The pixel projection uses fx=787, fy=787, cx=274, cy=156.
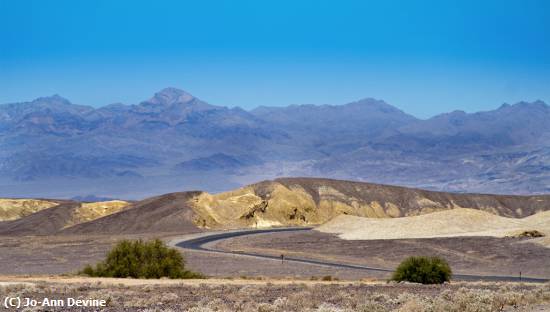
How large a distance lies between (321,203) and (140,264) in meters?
98.7

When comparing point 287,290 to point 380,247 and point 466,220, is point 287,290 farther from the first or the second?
point 466,220

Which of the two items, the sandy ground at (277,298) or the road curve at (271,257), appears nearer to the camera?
the sandy ground at (277,298)

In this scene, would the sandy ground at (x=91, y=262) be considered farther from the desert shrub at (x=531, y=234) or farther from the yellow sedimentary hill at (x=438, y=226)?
the desert shrub at (x=531, y=234)

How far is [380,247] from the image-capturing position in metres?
78.8

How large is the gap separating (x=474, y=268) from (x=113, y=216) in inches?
2842

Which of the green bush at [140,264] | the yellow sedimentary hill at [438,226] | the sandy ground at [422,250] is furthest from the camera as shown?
the yellow sedimentary hill at [438,226]

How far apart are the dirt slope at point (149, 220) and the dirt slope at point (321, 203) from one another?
95.9 inches

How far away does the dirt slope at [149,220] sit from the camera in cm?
11356

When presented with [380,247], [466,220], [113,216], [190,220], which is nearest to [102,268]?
[380,247]

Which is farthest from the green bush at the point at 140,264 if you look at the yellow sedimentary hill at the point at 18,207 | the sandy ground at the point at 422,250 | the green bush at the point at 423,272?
the yellow sedimentary hill at the point at 18,207

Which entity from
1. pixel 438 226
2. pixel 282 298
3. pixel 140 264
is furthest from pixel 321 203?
pixel 282 298

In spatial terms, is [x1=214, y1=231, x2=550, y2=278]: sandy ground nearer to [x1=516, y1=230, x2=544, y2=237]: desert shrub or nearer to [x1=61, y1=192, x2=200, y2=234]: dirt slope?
[x1=516, y1=230, x2=544, y2=237]: desert shrub

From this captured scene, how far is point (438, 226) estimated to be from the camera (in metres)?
93.2

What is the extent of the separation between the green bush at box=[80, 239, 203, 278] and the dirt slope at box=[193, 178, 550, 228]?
69.1m
